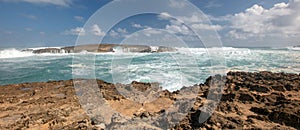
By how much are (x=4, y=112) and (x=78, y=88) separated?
2.52 meters

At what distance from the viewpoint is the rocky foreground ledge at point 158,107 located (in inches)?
164

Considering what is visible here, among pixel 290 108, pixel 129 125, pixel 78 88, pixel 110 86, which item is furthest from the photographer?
pixel 110 86

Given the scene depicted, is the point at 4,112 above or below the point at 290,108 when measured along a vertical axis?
below

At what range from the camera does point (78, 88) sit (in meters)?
7.62

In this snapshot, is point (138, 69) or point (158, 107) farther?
point (138, 69)

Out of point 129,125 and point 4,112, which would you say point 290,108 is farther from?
point 4,112

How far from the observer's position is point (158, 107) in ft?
19.7

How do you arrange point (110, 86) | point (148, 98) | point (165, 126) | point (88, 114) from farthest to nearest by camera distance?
point (110, 86) → point (148, 98) → point (88, 114) → point (165, 126)

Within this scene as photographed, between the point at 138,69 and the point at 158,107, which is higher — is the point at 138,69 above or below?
above

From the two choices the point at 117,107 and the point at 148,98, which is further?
the point at 148,98

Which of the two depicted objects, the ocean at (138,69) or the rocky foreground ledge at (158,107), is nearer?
the rocky foreground ledge at (158,107)

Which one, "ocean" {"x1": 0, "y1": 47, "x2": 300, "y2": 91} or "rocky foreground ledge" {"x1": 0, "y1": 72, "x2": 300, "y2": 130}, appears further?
"ocean" {"x1": 0, "y1": 47, "x2": 300, "y2": 91}

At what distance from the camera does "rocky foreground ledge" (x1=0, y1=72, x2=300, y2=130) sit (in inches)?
164

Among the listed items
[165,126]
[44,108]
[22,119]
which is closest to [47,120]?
[22,119]
